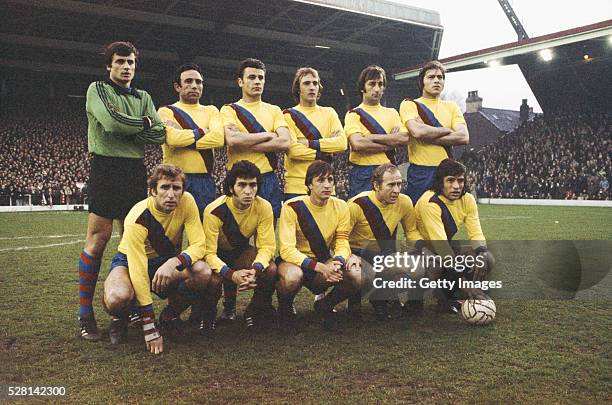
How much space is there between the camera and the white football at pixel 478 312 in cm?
351

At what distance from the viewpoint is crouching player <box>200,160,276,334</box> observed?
3318 mm

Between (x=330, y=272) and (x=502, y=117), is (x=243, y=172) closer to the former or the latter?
(x=330, y=272)

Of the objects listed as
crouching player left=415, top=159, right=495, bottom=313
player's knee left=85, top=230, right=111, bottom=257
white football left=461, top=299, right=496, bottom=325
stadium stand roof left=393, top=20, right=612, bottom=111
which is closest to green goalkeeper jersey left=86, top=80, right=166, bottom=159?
player's knee left=85, top=230, right=111, bottom=257

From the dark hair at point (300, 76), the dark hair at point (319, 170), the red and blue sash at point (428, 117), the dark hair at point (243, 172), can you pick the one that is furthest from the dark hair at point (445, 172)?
the dark hair at point (243, 172)

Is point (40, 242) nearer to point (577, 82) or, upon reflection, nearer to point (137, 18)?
point (137, 18)

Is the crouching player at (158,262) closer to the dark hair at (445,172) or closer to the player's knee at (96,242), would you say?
the player's knee at (96,242)

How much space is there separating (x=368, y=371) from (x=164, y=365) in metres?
1.09

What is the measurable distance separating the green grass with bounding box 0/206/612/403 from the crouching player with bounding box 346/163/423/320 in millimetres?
198

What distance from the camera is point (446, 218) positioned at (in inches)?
156

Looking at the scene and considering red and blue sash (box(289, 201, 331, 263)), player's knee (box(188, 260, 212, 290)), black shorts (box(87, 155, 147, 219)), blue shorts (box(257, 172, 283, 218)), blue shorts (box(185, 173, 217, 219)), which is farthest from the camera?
blue shorts (box(257, 172, 283, 218))

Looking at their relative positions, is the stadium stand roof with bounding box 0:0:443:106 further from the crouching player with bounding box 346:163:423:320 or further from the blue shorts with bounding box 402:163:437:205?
the crouching player with bounding box 346:163:423:320

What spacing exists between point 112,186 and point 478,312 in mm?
2551

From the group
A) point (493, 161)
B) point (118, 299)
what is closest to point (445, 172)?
point (118, 299)

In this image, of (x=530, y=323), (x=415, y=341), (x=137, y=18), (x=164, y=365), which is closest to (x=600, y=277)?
(x=530, y=323)
